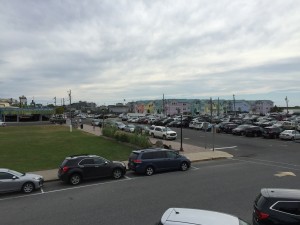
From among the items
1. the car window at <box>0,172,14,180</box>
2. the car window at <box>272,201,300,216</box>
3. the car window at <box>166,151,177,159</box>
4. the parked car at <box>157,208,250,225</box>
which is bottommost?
the car window at <box>0,172,14,180</box>

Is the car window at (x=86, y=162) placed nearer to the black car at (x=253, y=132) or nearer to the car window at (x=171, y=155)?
the car window at (x=171, y=155)

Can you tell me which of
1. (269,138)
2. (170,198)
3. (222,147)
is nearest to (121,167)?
(170,198)

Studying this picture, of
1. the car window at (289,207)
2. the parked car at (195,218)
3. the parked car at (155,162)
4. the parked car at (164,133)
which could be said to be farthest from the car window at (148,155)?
the parked car at (164,133)

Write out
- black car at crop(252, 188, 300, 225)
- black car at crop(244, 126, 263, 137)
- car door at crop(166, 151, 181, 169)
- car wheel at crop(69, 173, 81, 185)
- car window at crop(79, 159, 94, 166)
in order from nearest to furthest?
black car at crop(252, 188, 300, 225)
car wheel at crop(69, 173, 81, 185)
car window at crop(79, 159, 94, 166)
car door at crop(166, 151, 181, 169)
black car at crop(244, 126, 263, 137)

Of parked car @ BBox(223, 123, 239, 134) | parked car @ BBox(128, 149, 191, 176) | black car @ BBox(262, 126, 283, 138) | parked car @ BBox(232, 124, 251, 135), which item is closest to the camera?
parked car @ BBox(128, 149, 191, 176)

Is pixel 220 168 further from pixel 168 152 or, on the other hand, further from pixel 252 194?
pixel 252 194

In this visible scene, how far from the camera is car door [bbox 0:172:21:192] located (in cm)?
1641

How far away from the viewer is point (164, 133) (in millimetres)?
46375

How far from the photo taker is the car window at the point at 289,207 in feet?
A: 26.3

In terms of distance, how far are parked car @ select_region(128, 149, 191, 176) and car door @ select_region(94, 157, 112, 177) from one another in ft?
6.07

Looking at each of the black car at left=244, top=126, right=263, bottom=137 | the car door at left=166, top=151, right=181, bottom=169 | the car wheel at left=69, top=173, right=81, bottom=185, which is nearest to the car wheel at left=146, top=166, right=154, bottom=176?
the car door at left=166, top=151, right=181, bottom=169

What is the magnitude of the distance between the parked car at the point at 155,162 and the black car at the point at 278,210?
12.8 m

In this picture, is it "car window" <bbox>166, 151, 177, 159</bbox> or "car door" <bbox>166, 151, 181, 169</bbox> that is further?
"car window" <bbox>166, 151, 177, 159</bbox>

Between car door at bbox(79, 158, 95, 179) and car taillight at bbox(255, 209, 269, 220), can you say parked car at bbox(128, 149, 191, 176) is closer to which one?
car door at bbox(79, 158, 95, 179)
